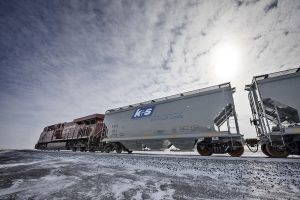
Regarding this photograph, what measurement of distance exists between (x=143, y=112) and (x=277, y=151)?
8.64m

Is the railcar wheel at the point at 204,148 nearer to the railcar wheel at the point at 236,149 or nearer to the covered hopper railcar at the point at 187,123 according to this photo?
the covered hopper railcar at the point at 187,123

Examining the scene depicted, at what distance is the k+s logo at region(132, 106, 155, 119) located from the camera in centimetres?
1223

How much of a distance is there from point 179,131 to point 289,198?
774 cm

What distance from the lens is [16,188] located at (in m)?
3.60

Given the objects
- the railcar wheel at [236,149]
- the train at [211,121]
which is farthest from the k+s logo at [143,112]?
the railcar wheel at [236,149]

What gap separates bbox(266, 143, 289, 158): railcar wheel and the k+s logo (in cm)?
749

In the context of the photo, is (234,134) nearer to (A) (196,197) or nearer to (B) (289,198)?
(B) (289,198)

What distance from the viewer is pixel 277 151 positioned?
25.6 feet

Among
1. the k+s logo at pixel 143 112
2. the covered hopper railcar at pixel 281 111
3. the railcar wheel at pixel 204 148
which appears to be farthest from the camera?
the k+s logo at pixel 143 112

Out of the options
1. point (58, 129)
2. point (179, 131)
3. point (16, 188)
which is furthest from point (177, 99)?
point (58, 129)

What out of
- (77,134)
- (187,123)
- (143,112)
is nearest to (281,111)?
(187,123)

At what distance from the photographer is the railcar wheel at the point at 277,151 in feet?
25.1

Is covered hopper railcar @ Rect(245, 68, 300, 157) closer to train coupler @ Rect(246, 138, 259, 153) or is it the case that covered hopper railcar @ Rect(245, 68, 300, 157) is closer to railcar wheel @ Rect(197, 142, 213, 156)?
train coupler @ Rect(246, 138, 259, 153)

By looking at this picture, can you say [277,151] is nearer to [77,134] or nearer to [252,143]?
[252,143]
